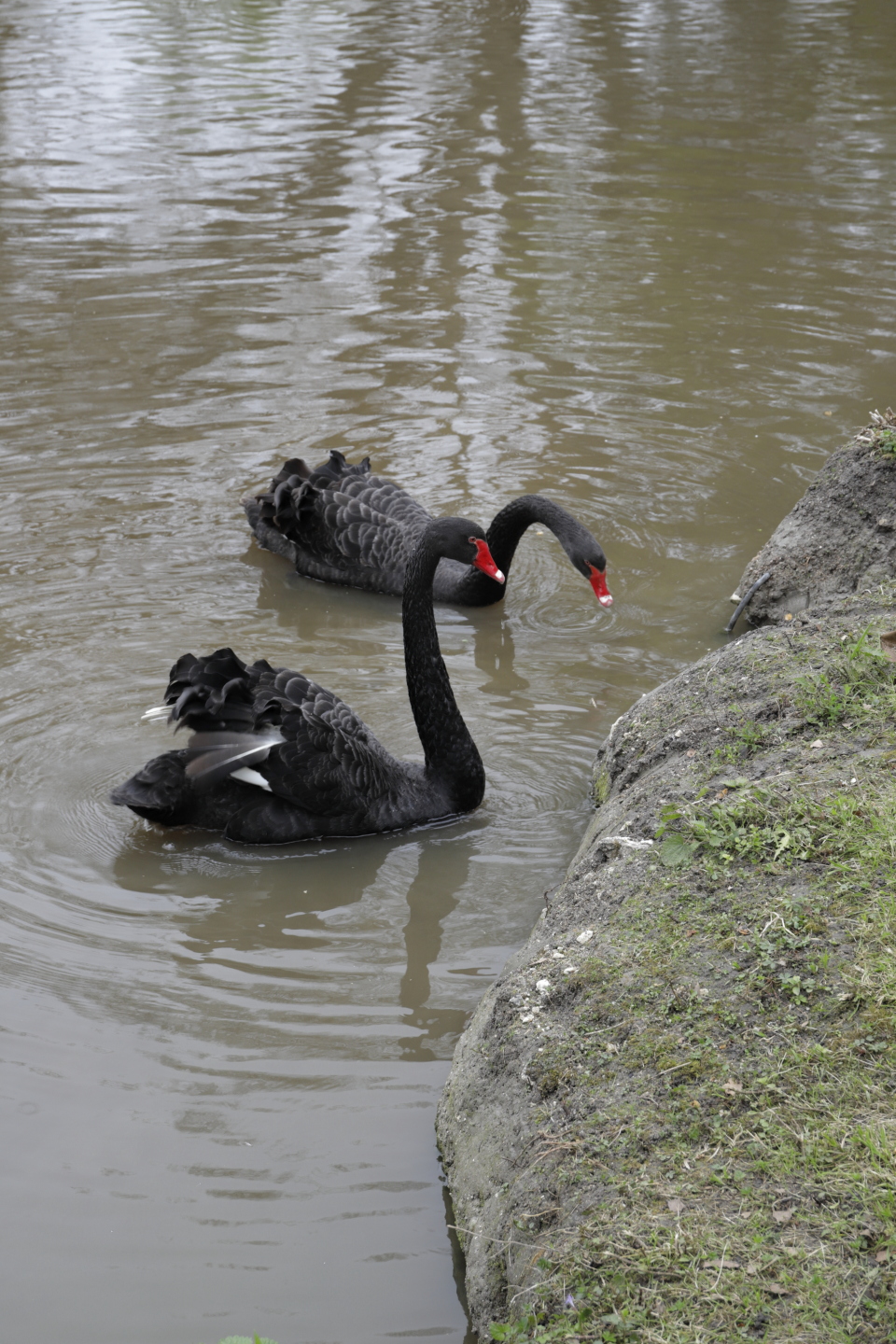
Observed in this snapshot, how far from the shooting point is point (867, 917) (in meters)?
2.92

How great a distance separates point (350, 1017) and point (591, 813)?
1353 mm

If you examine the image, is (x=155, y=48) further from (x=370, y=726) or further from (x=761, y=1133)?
(x=761, y=1133)

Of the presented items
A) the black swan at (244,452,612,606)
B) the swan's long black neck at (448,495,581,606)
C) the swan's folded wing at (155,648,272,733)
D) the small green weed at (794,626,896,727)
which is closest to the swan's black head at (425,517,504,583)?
the swan's folded wing at (155,648,272,733)

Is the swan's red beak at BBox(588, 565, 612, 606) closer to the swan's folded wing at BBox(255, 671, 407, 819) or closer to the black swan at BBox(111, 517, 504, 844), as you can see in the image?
the black swan at BBox(111, 517, 504, 844)

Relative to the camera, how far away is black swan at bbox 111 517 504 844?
15.1ft

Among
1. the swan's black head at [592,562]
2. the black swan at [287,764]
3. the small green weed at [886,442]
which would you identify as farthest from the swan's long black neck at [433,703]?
the small green weed at [886,442]

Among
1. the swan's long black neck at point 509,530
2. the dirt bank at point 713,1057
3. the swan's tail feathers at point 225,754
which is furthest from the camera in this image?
the swan's long black neck at point 509,530

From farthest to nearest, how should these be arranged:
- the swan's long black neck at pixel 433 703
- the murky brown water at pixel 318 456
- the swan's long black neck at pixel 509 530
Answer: the swan's long black neck at pixel 509 530 → the swan's long black neck at pixel 433 703 → the murky brown water at pixel 318 456

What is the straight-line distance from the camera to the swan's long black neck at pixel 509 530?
6.40 metres

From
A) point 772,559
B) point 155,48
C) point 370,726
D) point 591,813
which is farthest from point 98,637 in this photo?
point 155,48

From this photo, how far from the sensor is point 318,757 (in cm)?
469

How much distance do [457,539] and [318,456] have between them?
3.28 m

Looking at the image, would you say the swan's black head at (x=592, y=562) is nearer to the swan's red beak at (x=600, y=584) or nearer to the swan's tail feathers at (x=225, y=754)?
the swan's red beak at (x=600, y=584)

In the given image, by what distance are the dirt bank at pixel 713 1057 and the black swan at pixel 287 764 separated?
106 centimetres
